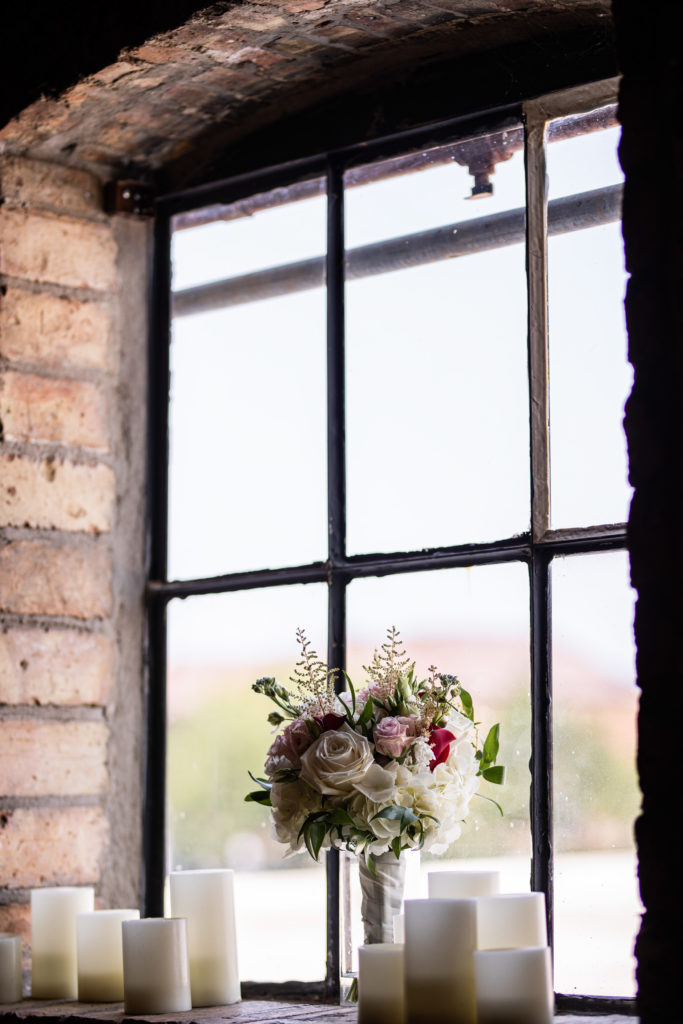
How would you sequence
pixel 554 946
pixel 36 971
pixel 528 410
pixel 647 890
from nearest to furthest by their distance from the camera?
pixel 647 890
pixel 554 946
pixel 528 410
pixel 36 971

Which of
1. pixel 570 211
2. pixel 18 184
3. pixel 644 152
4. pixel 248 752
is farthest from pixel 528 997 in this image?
pixel 18 184

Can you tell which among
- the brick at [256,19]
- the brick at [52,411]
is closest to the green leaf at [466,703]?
the brick at [52,411]

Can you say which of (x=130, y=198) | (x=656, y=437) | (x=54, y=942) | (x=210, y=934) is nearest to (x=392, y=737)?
(x=210, y=934)

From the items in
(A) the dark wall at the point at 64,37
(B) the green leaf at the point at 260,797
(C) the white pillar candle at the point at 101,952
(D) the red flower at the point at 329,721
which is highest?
(A) the dark wall at the point at 64,37

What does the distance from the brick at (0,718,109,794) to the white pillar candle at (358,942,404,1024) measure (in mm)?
660

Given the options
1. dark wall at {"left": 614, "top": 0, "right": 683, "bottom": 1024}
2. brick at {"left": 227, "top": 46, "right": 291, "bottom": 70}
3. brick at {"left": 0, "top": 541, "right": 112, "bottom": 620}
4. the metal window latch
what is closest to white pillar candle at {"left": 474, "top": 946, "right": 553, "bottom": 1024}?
dark wall at {"left": 614, "top": 0, "right": 683, "bottom": 1024}

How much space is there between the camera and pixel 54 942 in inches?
70.6

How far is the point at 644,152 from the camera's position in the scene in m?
1.25

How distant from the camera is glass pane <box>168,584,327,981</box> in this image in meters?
1.81

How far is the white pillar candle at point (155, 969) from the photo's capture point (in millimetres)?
1604

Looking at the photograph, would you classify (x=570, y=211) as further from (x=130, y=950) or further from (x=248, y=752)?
(x=130, y=950)

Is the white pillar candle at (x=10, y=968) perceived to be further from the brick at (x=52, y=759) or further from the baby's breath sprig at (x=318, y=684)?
the baby's breath sprig at (x=318, y=684)

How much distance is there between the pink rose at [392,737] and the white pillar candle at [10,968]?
1.94 feet

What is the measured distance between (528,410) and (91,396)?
702 millimetres
